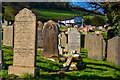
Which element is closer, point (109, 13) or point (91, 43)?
point (91, 43)

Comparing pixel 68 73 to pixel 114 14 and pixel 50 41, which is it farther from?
pixel 114 14

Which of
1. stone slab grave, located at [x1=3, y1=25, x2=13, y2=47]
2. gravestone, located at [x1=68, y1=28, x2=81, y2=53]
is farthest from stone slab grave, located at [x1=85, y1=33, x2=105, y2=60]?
stone slab grave, located at [x1=3, y1=25, x2=13, y2=47]

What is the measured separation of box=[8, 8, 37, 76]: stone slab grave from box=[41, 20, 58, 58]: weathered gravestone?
452cm

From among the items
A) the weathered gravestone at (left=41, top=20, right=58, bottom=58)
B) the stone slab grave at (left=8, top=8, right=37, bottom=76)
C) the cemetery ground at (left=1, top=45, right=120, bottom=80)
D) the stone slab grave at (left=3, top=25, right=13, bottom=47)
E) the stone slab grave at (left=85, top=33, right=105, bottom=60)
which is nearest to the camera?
the cemetery ground at (left=1, top=45, right=120, bottom=80)

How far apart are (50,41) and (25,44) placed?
4.74m

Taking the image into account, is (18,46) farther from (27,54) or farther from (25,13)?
(25,13)

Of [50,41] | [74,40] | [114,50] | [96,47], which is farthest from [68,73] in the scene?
[74,40]

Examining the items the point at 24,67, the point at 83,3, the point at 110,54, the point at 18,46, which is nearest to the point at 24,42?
the point at 18,46

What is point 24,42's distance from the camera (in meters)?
6.72

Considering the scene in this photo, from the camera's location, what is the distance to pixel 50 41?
448 inches

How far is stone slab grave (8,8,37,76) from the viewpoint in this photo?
6582 mm

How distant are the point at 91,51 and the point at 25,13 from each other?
23.4ft

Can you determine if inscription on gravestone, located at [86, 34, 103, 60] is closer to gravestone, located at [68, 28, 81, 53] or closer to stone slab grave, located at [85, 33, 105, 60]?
stone slab grave, located at [85, 33, 105, 60]

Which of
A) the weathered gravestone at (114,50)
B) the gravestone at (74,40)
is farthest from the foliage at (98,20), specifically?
the weathered gravestone at (114,50)
